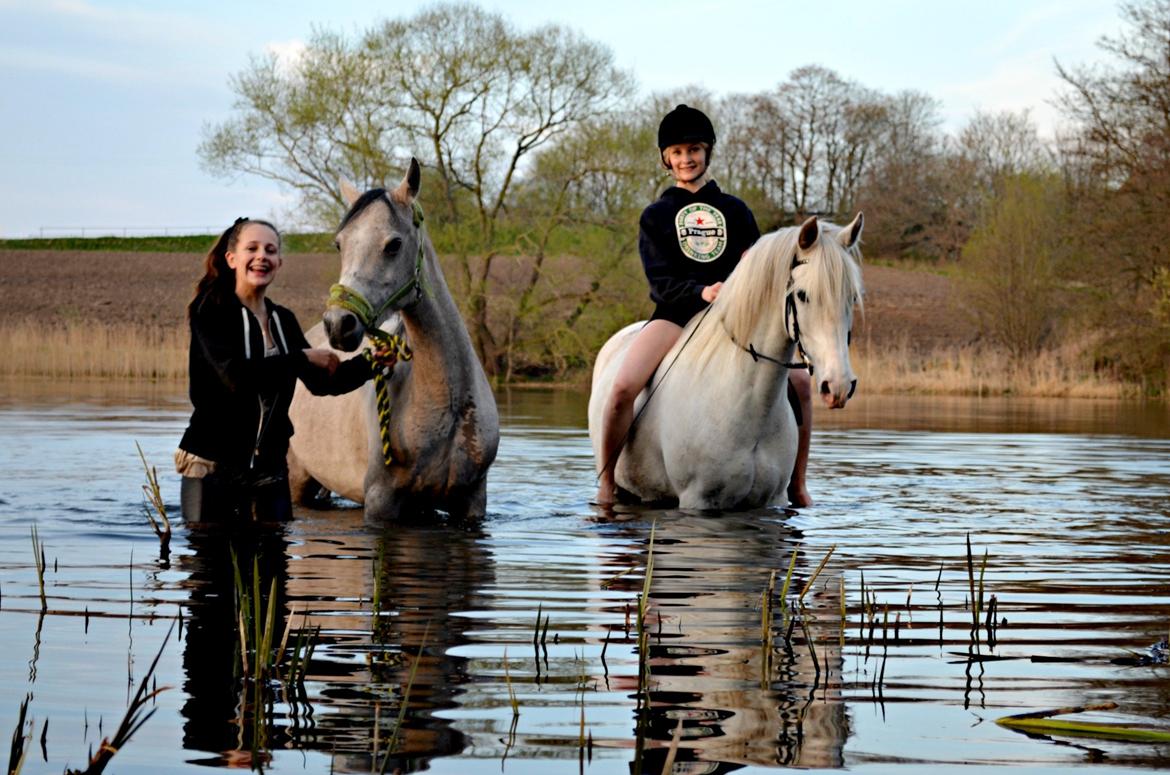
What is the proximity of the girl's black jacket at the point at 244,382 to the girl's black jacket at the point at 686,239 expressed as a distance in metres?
1.91

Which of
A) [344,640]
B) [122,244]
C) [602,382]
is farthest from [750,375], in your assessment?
[122,244]

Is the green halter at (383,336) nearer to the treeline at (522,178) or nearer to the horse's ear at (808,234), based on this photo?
the horse's ear at (808,234)

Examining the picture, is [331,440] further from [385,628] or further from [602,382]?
[385,628]

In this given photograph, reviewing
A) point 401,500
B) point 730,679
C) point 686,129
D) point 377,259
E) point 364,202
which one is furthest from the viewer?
point 686,129

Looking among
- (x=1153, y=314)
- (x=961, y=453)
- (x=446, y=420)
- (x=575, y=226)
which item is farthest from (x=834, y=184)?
(x=446, y=420)

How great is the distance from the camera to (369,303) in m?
5.71

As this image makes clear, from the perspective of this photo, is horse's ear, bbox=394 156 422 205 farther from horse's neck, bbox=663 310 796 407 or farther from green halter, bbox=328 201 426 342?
horse's neck, bbox=663 310 796 407

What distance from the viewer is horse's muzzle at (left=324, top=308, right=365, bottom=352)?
5492mm

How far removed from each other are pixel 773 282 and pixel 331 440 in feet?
8.00

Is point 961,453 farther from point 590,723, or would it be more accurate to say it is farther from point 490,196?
point 490,196

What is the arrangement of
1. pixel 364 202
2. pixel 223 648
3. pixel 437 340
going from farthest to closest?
1. pixel 437 340
2. pixel 364 202
3. pixel 223 648

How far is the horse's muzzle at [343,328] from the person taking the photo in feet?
18.0

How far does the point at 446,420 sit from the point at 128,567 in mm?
1581

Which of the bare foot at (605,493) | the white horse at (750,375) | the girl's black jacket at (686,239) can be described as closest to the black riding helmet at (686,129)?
the girl's black jacket at (686,239)
